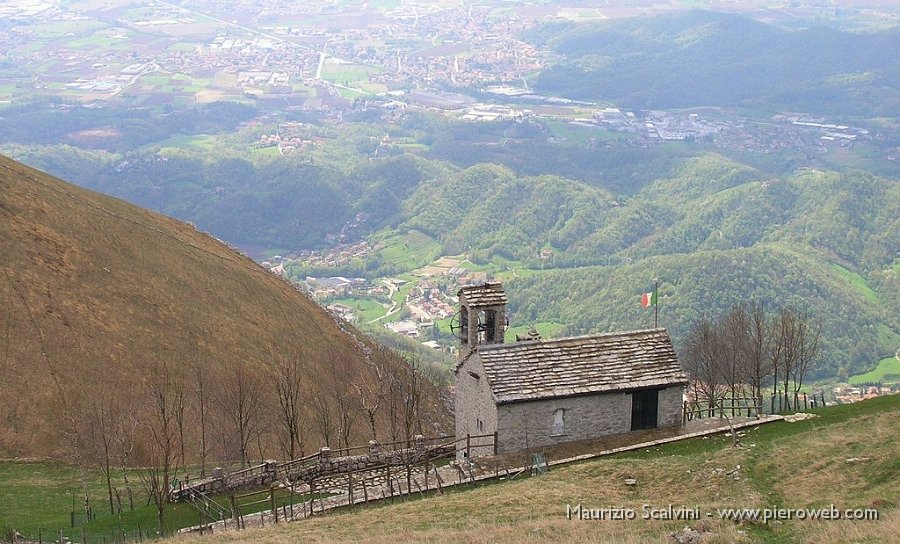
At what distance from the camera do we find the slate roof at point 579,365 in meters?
49.1

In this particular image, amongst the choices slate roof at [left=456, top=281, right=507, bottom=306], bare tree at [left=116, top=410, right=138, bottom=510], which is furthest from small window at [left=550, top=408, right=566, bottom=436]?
bare tree at [left=116, top=410, right=138, bottom=510]

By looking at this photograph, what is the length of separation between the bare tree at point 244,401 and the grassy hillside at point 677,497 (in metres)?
25.1

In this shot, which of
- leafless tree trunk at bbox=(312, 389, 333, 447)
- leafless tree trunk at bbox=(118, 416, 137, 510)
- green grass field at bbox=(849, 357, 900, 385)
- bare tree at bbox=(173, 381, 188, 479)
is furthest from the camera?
green grass field at bbox=(849, 357, 900, 385)

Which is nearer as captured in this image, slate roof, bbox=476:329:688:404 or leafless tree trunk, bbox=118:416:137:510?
slate roof, bbox=476:329:688:404

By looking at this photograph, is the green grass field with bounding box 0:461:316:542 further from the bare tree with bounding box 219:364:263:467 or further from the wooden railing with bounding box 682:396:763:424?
the wooden railing with bounding box 682:396:763:424

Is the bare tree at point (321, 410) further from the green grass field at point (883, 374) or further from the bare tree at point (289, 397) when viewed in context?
the green grass field at point (883, 374)

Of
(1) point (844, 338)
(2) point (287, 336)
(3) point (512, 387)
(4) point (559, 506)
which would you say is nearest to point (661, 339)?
(3) point (512, 387)

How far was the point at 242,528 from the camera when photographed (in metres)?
42.4

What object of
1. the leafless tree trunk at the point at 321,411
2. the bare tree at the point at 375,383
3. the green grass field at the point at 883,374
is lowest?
the green grass field at the point at 883,374

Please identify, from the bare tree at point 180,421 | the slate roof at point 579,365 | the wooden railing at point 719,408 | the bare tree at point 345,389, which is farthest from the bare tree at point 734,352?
the bare tree at point 180,421

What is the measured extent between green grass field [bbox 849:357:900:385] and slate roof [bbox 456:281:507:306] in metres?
136

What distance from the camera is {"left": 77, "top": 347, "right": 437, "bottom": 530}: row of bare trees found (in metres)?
59.6

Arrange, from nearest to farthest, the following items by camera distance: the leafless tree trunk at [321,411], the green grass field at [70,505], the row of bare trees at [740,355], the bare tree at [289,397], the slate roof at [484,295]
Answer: the green grass field at [70,505] → the slate roof at [484,295] → the bare tree at [289,397] → the row of bare trees at [740,355] → the leafless tree trunk at [321,411]

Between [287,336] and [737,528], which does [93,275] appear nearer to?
[287,336]
